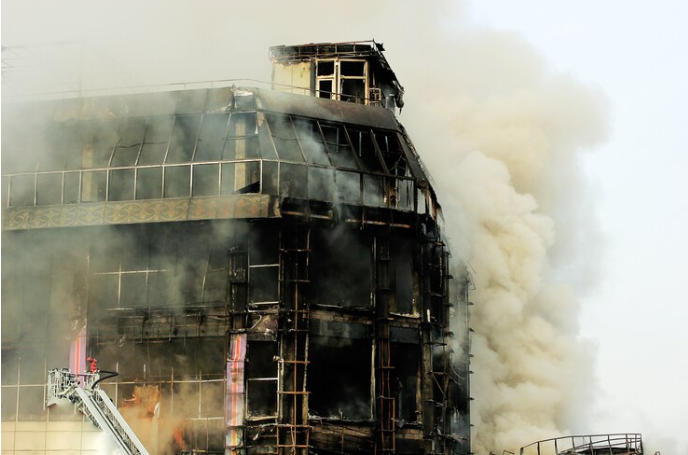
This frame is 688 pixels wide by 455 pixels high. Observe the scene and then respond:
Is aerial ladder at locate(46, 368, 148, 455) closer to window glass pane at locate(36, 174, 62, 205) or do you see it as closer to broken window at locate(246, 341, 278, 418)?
broken window at locate(246, 341, 278, 418)

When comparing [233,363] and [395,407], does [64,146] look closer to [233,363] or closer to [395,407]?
[233,363]

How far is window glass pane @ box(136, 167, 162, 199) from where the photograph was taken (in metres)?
56.6

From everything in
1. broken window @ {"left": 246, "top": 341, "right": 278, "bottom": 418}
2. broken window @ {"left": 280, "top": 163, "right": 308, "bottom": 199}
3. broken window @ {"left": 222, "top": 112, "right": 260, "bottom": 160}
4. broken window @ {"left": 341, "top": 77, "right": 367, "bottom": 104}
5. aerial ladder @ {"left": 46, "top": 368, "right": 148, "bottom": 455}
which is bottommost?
aerial ladder @ {"left": 46, "top": 368, "right": 148, "bottom": 455}

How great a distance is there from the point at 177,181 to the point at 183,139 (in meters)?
2.02

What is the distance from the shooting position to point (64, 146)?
58562 mm

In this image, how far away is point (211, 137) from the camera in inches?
2249

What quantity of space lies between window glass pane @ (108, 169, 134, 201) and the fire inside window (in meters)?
11.8

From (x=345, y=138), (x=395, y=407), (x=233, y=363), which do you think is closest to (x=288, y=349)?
(x=233, y=363)

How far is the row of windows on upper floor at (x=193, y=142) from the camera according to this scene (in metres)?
56.8

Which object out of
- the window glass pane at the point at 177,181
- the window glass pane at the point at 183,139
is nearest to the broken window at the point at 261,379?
the window glass pane at the point at 177,181

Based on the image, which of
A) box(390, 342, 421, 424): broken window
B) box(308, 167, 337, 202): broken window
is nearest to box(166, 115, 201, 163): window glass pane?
box(308, 167, 337, 202): broken window

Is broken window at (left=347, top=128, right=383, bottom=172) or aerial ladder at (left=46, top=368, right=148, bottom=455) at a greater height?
broken window at (left=347, top=128, right=383, bottom=172)

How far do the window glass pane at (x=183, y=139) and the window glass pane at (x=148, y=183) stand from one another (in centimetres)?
75

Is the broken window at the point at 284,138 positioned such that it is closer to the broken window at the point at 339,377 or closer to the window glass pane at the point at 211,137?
the window glass pane at the point at 211,137
